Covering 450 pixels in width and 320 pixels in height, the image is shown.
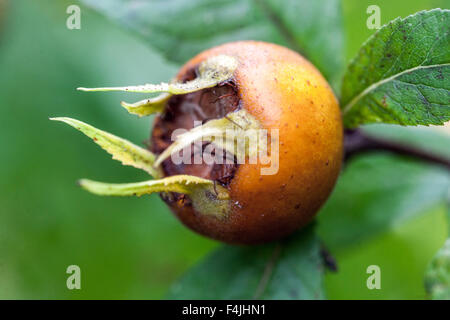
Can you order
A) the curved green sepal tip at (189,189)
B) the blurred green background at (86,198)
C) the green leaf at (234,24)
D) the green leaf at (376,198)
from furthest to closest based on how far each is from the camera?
1. the blurred green background at (86,198)
2. the green leaf at (376,198)
3. the green leaf at (234,24)
4. the curved green sepal tip at (189,189)

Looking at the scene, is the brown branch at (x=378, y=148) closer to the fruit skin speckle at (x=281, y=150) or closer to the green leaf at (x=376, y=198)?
the green leaf at (x=376, y=198)

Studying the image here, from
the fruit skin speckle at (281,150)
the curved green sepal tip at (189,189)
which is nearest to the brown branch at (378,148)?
the fruit skin speckle at (281,150)

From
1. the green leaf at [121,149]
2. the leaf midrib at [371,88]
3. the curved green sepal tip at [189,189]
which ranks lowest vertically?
the curved green sepal tip at [189,189]

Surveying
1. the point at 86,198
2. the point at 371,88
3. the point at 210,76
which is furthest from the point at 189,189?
the point at 86,198

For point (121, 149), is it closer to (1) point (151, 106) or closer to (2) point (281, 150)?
(1) point (151, 106)
